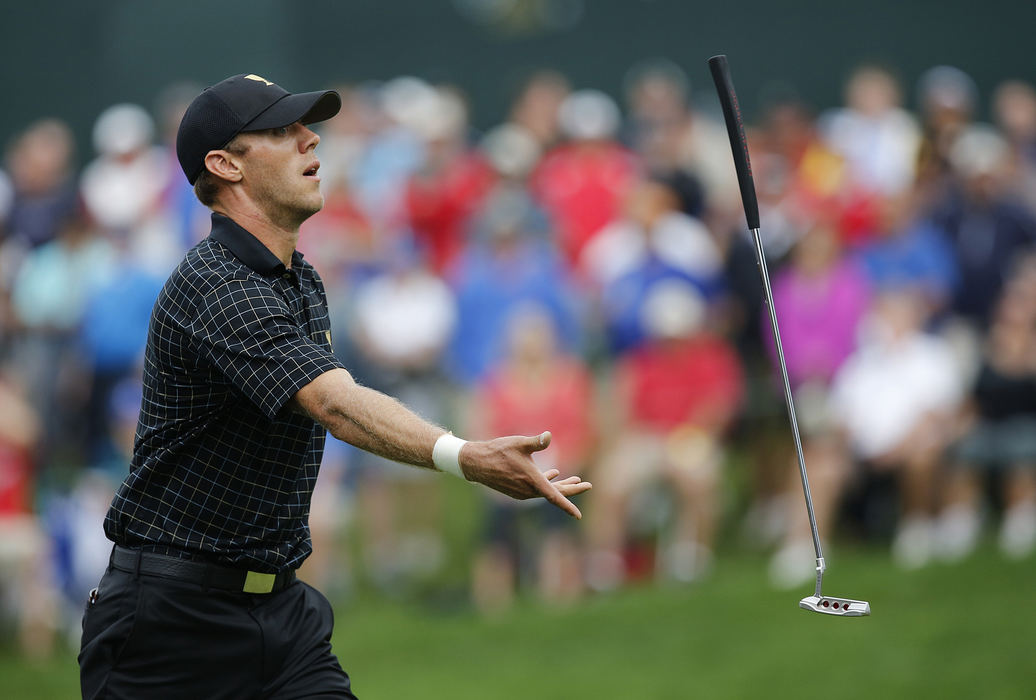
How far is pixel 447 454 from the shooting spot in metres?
3.26

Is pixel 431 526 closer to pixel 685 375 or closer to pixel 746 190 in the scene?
pixel 685 375

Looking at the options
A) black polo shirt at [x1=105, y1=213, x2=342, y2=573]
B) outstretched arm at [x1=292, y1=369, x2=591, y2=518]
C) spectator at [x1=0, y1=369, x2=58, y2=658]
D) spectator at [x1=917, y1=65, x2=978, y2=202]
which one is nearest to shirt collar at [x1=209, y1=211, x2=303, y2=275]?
black polo shirt at [x1=105, y1=213, x2=342, y2=573]

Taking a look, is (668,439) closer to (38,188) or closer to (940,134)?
(940,134)

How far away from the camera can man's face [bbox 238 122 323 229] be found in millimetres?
3900

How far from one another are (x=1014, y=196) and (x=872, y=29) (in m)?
4.19

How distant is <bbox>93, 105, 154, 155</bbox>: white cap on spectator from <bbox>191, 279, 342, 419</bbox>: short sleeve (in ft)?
28.6

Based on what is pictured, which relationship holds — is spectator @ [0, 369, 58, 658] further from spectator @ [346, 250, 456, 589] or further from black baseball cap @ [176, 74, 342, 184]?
black baseball cap @ [176, 74, 342, 184]

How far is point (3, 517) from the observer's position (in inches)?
348

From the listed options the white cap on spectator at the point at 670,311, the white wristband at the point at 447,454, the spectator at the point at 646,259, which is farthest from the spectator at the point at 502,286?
the white wristband at the point at 447,454

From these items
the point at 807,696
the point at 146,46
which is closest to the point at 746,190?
the point at 807,696

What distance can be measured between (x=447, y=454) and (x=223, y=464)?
803 mm

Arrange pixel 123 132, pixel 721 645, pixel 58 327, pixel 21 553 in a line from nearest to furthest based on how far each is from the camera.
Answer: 1. pixel 721 645
2. pixel 21 553
3. pixel 58 327
4. pixel 123 132

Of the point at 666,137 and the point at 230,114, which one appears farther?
the point at 666,137

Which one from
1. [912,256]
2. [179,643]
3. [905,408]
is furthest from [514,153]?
[179,643]
